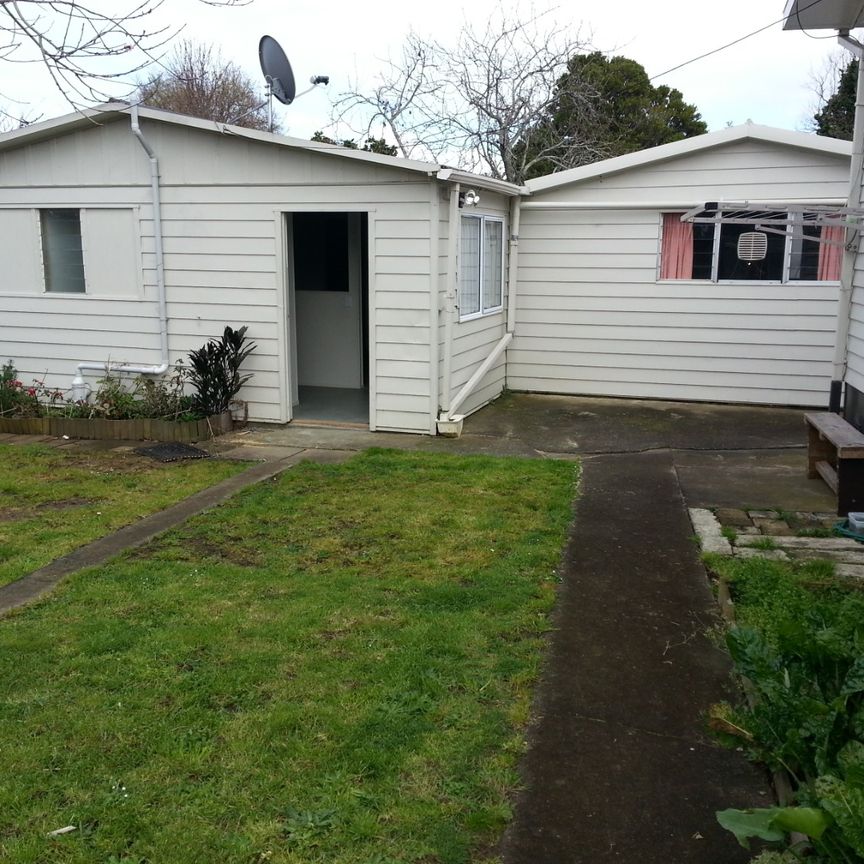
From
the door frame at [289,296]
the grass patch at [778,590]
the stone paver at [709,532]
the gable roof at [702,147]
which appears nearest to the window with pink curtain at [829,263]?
the gable roof at [702,147]

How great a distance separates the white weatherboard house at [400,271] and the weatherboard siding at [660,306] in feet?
0.07

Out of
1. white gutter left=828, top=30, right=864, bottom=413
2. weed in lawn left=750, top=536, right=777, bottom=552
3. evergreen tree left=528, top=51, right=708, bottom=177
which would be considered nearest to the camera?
weed in lawn left=750, top=536, right=777, bottom=552

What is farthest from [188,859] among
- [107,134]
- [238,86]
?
[238,86]

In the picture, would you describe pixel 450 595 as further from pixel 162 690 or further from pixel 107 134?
pixel 107 134

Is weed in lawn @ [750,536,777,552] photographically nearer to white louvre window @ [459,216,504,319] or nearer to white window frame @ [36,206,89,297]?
white louvre window @ [459,216,504,319]

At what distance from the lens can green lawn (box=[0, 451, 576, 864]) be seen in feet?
8.66

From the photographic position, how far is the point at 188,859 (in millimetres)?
2498

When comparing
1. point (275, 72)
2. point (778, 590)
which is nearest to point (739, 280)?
point (275, 72)

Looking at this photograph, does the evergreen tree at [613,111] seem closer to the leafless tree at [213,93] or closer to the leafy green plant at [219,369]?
the leafless tree at [213,93]

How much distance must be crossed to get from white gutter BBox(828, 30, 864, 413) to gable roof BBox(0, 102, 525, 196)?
3.27 m

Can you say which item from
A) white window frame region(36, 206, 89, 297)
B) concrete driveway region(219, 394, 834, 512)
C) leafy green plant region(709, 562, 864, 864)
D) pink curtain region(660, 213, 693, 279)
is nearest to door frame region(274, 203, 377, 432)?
concrete driveway region(219, 394, 834, 512)

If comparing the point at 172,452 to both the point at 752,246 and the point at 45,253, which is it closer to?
the point at 45,253

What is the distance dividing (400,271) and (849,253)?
154 inches

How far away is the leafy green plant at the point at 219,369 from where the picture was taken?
834 cm
